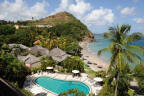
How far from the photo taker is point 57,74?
736 inches

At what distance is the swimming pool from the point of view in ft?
49.9

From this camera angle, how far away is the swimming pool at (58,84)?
49.9 ft

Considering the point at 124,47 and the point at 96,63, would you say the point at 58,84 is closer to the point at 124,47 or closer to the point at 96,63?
the point at 124,47

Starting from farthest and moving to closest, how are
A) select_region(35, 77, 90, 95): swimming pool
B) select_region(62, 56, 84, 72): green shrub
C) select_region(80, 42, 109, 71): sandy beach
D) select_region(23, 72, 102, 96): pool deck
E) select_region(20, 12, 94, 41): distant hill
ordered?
select_region(20, 12, 94, 41): distant hill
select_region(80, 42, 109, 71): sandy beach
select_region(62, 56, 84, 72): green shrub
select_region(35, 77, 90, 95): swimming pool
select_region(23, 72, 102, 96): pool deck

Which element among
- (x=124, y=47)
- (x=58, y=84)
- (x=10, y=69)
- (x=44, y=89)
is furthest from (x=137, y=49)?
(x=10, y=69)

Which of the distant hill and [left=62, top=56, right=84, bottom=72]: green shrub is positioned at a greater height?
the distant hill

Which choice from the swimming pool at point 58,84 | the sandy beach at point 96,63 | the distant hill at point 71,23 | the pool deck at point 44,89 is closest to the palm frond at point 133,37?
the pool deck at point 44,89

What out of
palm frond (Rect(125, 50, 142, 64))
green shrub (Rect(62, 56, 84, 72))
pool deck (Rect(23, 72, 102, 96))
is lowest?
pool deck (Rect(23, 72, 102, 96))

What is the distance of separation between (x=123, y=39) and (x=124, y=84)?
22.0 ft

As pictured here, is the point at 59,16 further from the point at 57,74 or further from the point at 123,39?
the point at 123,39

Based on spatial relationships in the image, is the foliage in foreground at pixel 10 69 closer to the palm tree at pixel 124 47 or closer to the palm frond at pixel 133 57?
the palm tree at pixel 124 47

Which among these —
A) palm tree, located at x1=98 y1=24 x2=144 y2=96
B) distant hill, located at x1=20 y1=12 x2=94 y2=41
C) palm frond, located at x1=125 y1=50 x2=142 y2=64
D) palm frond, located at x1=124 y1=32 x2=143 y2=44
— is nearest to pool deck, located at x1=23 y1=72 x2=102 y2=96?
palm tree, located at x1=98 y1=24 x2=144 y2=96

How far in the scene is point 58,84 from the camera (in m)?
16.1

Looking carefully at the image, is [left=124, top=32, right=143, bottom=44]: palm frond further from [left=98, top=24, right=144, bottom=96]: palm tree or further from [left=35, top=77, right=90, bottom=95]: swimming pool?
[left=35, top=77, right=90, bottom=95]: swimming pool
